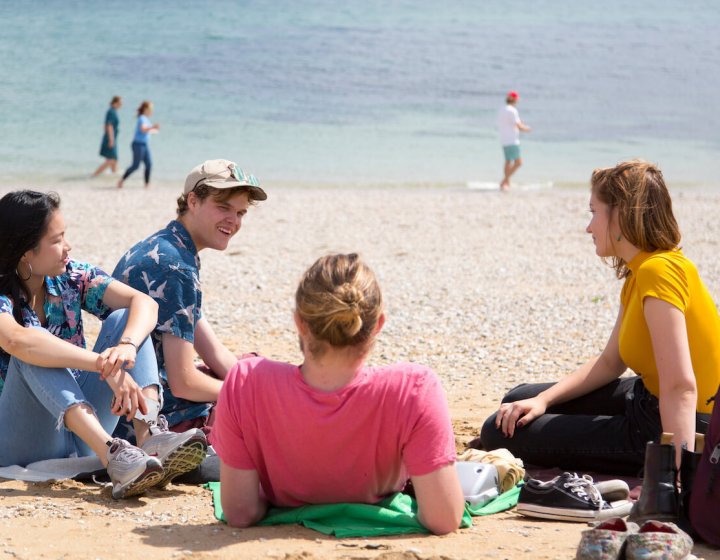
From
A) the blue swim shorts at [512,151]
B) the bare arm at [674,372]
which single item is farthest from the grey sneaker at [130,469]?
the blue swim shorts at [512,151]

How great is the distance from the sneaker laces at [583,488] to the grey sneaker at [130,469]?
1.46 metres

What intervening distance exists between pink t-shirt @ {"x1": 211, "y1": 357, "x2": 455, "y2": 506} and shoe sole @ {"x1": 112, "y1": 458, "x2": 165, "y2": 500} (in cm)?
48

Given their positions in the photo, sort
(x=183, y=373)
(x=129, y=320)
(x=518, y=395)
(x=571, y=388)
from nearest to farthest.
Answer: (x=129, y=320) → (x=183, y=373) → (x=571, y=388) → (x=518, y=395)

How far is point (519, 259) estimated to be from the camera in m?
11.1

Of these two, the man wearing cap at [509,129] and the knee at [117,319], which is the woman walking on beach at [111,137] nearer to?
→ the man wearing cap at [509,129]

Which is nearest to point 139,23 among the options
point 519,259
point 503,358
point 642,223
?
point 519,259

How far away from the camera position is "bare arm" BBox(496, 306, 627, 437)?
4.24m

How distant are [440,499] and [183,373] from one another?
4.51 ft

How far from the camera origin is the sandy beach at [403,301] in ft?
10.5

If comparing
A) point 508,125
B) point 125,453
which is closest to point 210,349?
point 125,453

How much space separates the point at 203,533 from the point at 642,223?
6.46 ft

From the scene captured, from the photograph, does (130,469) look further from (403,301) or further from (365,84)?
(365,84)

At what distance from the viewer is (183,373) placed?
4098 millimetres

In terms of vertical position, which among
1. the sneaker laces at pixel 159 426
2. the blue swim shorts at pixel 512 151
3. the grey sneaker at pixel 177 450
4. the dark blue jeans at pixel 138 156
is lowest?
the grey sneaker at pixel 177 450
